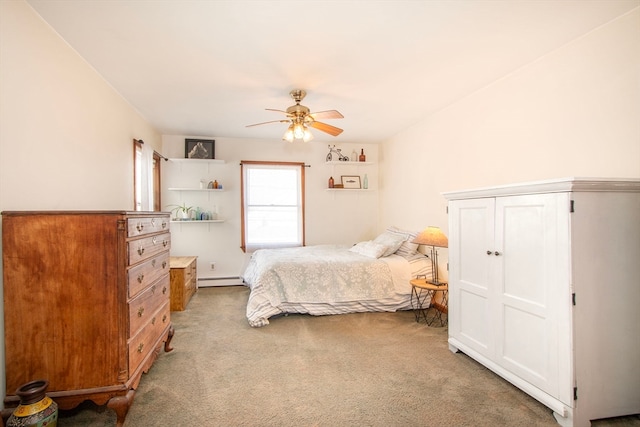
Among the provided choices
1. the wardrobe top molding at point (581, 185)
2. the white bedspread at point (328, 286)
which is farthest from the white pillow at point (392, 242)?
the wardrobe top molding at point (581, 185)

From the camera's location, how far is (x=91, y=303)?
169 cm

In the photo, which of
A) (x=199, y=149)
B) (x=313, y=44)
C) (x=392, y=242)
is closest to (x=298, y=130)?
(x=313, y=44)

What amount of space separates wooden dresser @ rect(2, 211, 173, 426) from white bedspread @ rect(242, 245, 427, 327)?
1.72 m

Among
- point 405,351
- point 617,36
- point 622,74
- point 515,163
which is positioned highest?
point 617,36

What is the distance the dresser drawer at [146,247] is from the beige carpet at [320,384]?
0.92m

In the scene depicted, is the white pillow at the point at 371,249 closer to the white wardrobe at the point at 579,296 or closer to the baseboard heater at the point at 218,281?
the white wardrobe at the point at 579,296

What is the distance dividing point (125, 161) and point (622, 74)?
4377 mm

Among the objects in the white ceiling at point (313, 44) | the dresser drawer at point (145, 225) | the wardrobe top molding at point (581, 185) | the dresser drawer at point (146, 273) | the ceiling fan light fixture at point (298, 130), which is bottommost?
the dresser drawer at point (146, 273)

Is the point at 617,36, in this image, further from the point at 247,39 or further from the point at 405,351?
the point at 405,351

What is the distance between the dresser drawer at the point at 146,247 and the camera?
72.1 inches

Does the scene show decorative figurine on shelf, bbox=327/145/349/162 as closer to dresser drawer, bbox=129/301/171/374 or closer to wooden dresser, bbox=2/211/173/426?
dresser drawer, bbox=129/301/171/374

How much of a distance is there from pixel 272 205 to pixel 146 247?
3.40m

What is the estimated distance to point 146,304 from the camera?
2084mm

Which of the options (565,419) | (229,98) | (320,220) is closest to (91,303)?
(229,98)
